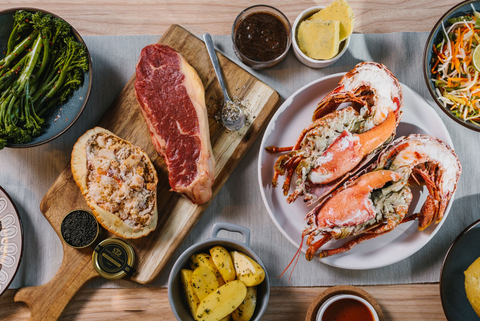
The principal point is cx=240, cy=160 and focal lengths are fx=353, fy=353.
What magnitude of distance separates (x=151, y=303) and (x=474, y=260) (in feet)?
7.09

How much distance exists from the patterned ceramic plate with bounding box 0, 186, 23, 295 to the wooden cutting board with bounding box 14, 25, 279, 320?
0.18m

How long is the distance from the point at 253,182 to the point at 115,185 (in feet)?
3.03

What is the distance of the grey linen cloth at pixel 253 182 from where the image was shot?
7.94 ft

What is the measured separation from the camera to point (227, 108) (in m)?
2.37

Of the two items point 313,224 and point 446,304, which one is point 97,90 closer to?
point 313,224

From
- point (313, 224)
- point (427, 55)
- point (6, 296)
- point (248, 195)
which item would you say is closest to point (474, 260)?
point (313, 224)

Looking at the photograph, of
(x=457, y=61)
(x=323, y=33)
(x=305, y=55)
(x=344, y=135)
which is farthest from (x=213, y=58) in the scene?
(x=457, y=61)

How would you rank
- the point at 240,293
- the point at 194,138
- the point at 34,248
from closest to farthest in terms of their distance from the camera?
1. the point at 240,293
2. the point at 194,138
3. the point at 34,248

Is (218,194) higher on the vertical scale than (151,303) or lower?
higher

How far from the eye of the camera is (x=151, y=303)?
241 centimetres

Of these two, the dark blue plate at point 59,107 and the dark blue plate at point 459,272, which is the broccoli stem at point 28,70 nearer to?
the dark blue plate at point 59,107

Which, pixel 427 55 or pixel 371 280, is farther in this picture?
pixel 371 280

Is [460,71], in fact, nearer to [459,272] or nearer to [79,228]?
[459,272]

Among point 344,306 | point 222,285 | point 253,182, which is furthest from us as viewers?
point 253,182
